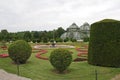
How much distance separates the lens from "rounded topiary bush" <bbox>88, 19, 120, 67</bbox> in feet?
49.4

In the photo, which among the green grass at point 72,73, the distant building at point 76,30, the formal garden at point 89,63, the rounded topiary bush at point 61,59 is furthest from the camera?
the distant building at point 76,30

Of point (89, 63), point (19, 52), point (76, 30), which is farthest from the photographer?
point (76, 30)

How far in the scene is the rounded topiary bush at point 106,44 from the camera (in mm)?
15055

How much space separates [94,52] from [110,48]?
1.34 metres

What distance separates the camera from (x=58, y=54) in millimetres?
13586

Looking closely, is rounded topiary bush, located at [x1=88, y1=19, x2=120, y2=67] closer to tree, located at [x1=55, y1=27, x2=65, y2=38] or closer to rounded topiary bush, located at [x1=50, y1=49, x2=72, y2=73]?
rounded topiary bush, located at [x1=50, y1=49, x2=72, y2=73]

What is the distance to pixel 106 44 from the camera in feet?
50.2

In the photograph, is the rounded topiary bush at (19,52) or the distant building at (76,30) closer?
the rounded topiary bush at (19,52)

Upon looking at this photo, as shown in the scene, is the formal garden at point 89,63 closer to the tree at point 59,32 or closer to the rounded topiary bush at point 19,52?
the rounded topiary bush at point 19,52

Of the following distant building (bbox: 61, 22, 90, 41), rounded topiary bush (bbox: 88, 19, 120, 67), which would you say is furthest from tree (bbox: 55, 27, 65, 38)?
rounded topiary bush (bbox: 88, 19, 120, 67)

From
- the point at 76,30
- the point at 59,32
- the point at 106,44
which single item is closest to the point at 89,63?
the point at 106,44

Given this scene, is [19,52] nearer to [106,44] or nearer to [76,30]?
[106,44]

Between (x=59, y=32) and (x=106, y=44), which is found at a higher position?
(x=59, y=32)

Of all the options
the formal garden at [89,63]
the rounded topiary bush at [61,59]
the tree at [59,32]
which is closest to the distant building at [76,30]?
the tree at [59,32]
